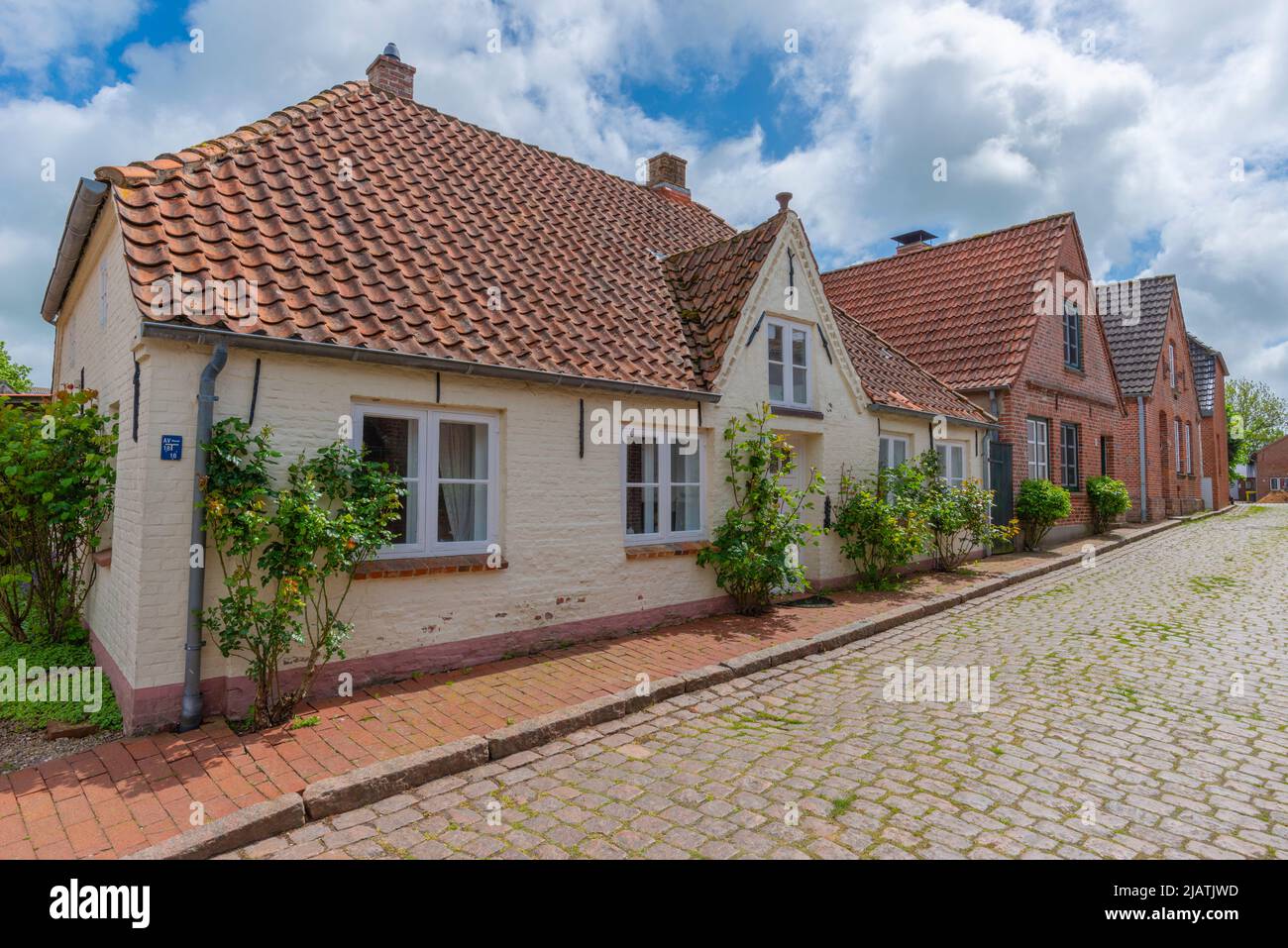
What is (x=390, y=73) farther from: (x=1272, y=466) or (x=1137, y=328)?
(x=1272, y=466)

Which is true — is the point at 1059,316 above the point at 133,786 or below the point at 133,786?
above

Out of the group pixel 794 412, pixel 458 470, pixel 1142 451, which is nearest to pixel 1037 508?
pixel 794 412

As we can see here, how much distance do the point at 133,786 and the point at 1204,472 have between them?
3897 cm

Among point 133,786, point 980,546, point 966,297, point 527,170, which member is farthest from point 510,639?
point 966,297

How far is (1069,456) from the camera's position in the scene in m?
18.2

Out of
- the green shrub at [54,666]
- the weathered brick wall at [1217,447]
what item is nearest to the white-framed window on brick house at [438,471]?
the green shrub at [54,666]

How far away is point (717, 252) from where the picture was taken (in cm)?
1059

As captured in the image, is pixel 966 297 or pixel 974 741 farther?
pixel 966 297

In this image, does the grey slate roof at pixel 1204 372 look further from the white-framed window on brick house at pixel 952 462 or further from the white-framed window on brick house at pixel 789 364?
the white-framed window on brick house at pixel 789 364

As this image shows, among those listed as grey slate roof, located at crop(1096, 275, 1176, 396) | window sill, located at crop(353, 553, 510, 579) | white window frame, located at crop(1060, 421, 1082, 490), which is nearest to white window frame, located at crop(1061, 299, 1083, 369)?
white window frame, located at crop(1060, 421, 1082, 490)

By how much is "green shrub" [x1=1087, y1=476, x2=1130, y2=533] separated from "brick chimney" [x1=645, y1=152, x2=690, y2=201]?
41.8ft

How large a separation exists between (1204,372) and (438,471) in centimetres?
3827
